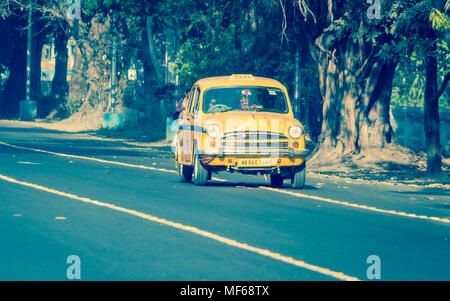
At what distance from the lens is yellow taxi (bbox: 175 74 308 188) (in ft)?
57.1

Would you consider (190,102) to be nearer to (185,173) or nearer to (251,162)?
(185,173)

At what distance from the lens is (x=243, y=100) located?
735 inches

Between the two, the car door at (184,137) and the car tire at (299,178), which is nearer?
the car tire at (299,178)

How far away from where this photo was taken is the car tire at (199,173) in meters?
18.0

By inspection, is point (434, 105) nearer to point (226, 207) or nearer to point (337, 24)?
point (337, 24)

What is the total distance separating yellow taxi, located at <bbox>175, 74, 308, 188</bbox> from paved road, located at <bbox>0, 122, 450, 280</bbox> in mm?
Answer: 435

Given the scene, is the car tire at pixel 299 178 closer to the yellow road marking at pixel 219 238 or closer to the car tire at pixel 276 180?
the car tire at pixel 276 180

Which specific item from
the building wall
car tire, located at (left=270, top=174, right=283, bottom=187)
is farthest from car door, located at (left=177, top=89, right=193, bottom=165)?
the building wall

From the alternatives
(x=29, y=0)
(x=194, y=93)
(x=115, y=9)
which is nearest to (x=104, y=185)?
(x=194, y=93)

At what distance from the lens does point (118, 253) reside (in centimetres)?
1039

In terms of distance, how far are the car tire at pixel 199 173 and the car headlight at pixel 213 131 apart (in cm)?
62

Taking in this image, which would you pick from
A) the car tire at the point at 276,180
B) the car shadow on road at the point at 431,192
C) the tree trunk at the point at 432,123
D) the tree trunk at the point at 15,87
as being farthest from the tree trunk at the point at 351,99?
the tree trunk at the point at 15,87

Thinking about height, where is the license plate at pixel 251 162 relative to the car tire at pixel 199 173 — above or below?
above
